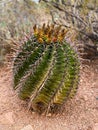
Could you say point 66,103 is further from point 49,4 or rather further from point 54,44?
point 49,4

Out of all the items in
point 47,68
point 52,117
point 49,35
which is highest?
point 49,35

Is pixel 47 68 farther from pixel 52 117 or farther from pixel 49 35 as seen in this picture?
pixel 52 117

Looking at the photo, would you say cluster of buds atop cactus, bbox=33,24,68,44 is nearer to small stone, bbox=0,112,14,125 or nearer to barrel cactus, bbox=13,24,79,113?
barrel cactus, bbox=13,24,79,113

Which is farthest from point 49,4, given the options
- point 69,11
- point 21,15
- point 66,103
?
point 66,103

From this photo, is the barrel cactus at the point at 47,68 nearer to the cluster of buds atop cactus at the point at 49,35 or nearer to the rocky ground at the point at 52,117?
the cluster of buds atop cactus at the point at 49,35

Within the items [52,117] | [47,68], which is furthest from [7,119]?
[47,68]

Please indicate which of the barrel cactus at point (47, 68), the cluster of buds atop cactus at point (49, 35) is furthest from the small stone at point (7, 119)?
the cluster of buds atop cactus at point (49, 35)
